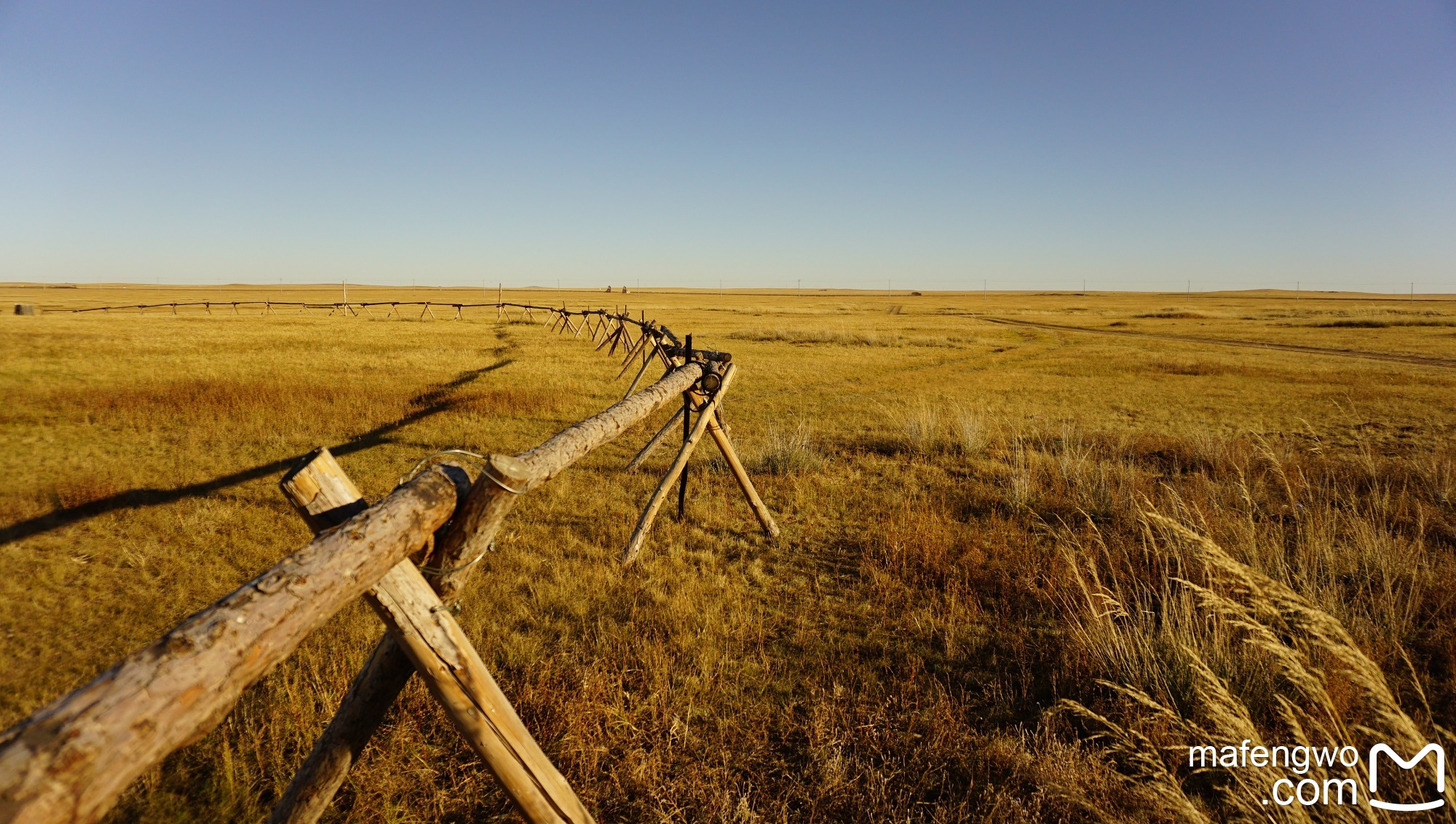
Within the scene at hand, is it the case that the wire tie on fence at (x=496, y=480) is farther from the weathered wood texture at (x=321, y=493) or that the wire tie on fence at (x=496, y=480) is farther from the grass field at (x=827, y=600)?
the grass field at (x=827, y=600)

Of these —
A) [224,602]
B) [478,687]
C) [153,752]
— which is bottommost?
[478,687]

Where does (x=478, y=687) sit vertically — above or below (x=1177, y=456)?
above

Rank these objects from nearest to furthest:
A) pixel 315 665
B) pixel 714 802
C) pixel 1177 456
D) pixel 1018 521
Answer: pixel 714 802
pixel 315 665
pixel 1018 521
pixel 1177 456

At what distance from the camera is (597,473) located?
28.9 ft

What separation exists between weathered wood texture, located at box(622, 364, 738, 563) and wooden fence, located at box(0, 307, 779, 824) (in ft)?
8.90

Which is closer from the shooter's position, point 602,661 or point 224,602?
point 224,602

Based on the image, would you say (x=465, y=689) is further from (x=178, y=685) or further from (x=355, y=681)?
(x=178, y=685)

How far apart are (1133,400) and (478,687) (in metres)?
17.3

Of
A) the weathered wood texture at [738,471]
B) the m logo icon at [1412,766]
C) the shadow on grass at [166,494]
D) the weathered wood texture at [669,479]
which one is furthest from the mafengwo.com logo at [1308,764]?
the shadow on grass at [166,494]

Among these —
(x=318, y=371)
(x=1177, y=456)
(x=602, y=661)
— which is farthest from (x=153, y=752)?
(x=318, y=371)

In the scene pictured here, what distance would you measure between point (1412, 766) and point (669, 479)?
4.71 m

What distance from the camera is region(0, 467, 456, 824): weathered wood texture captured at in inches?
45.9

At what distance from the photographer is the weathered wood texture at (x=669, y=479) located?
5.78 meters

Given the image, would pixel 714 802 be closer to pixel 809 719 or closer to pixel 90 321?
pixel 809 719
